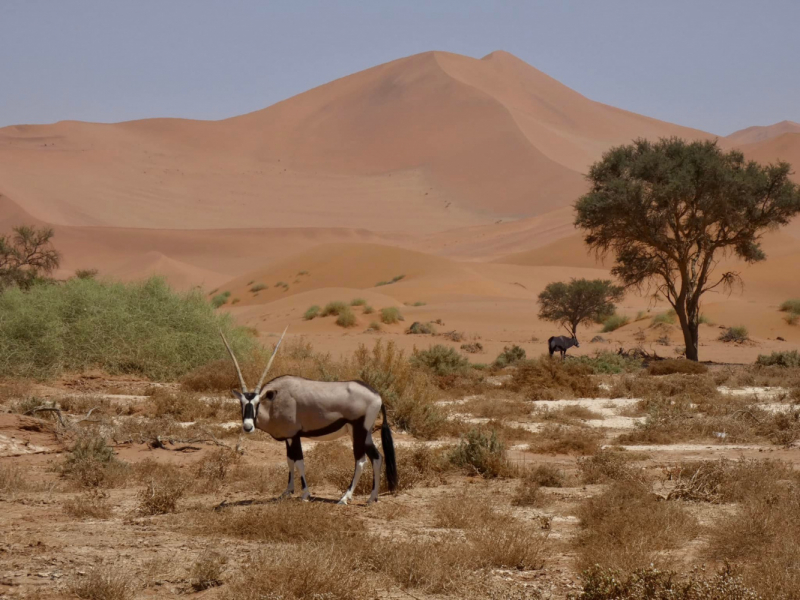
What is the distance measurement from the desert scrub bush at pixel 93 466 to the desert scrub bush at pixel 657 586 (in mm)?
5244

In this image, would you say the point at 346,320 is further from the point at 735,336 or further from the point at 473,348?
the point at 735,336

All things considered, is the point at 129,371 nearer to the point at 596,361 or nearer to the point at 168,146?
the point at 596,361

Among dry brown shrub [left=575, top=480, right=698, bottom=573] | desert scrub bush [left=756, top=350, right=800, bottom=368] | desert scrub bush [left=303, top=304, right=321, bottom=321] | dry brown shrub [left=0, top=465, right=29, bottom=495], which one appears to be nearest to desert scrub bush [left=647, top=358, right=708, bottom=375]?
desert scrub bush [left=756, top=350, right=800, bottom=368]

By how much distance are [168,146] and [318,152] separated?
2524cm

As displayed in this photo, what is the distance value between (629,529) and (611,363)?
16.0 meters

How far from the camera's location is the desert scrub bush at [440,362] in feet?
62.0

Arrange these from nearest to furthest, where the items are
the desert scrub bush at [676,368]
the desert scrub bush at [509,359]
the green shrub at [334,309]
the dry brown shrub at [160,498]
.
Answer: the dry brown shrub at [160,498] → the desert scrub bush at [676,368] → the desert scrub bush at [509,359] → the green shrub at [334,309]

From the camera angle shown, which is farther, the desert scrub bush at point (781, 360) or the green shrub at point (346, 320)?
the green shrub at point (346, 320)

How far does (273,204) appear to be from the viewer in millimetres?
116688

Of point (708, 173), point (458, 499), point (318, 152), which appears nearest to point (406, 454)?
→ point (458, 499)

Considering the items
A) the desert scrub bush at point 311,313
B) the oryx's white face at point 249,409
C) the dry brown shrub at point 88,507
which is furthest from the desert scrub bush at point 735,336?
the dry brown shrub at point 88,507

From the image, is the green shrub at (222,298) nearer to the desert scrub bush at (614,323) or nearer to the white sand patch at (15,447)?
the desert scrub bush at (614,323)

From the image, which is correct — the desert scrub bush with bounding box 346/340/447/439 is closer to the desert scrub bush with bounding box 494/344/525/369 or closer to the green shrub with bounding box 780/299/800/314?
the desert scrub bush with bounding box 494/344/525/369

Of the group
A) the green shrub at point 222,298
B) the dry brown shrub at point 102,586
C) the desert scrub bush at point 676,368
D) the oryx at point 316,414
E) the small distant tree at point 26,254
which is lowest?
the desert scrub bush at point 676,368
